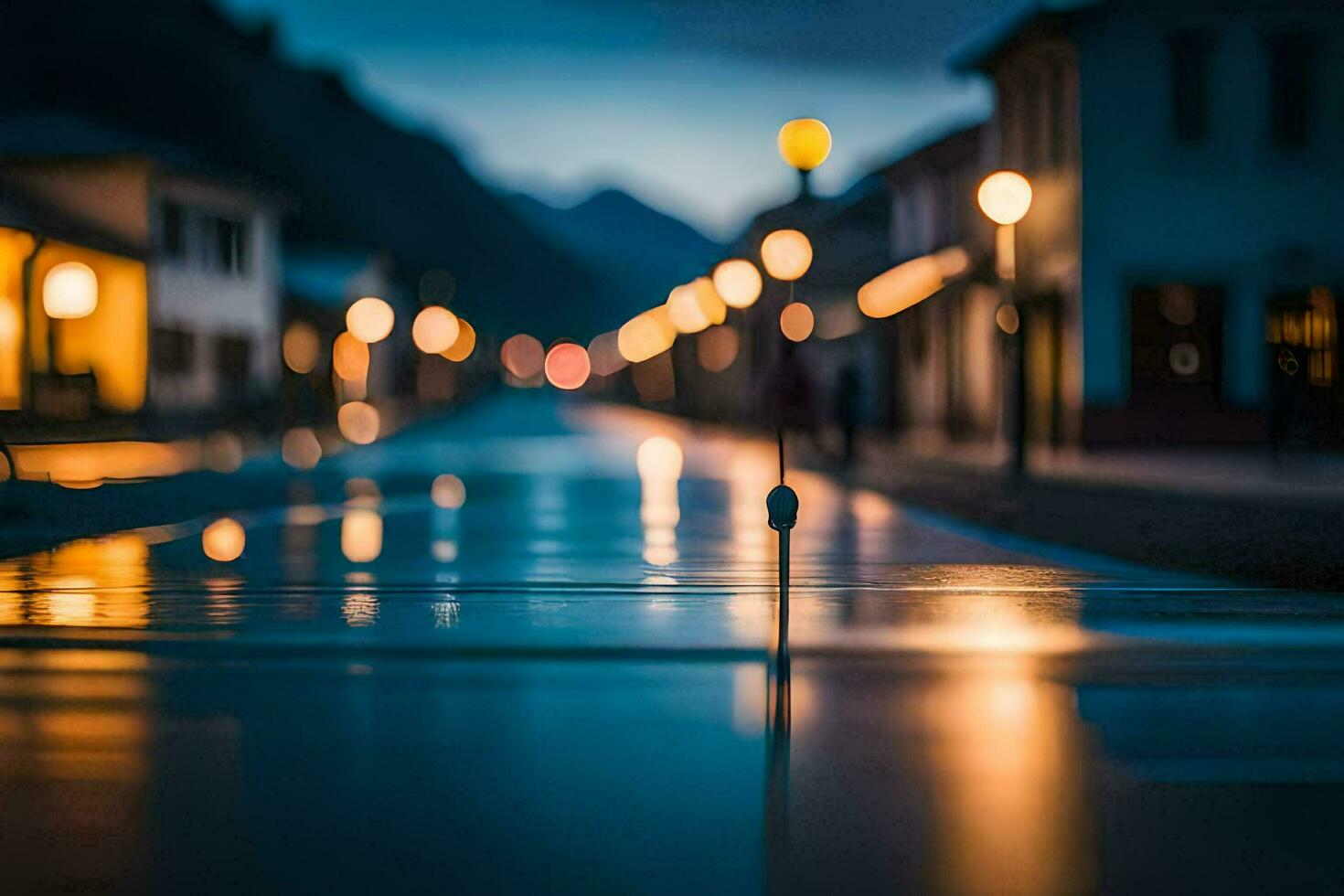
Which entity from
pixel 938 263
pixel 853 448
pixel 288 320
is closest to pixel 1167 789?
pixel 853 448

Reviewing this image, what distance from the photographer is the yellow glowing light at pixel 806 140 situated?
38.6 feet

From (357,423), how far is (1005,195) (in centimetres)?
3054

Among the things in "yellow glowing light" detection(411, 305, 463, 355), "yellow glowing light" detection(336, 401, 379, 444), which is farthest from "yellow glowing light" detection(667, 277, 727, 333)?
"yellow glowing light" detection(411, 305, 463, 355)

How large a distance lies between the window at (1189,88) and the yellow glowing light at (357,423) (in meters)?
23.3

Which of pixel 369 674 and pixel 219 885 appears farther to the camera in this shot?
pixel 369 674

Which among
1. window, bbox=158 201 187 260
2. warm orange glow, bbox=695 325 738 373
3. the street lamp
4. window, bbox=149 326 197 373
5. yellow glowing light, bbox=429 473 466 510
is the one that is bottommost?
yellow glowing light, bbox=429 473 466 510

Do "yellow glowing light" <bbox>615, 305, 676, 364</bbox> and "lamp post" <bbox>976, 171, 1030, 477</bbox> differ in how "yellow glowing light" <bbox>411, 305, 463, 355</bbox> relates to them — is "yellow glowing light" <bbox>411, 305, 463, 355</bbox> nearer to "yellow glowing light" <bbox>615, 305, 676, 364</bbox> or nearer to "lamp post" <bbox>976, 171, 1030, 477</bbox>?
"yellow glowing light" <bbox>615, 305, 676, 364</bbox>

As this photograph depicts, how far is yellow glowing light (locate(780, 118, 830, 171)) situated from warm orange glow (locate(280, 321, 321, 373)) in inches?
2396

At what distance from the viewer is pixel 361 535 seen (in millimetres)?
18422

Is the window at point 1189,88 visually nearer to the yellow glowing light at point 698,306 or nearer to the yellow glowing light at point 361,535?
the yellow glowing light at point 361,535

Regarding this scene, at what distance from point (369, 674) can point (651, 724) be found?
2062 mm

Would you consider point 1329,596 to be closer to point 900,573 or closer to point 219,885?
point 900,573

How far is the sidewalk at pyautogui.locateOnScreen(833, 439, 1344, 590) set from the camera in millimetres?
14859

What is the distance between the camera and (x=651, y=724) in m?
7.93
